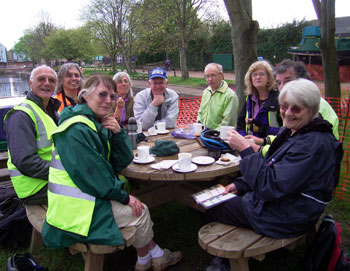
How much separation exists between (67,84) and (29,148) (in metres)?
1.46

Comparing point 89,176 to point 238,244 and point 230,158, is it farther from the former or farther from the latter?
point 230,158

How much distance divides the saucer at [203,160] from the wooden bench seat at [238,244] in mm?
551

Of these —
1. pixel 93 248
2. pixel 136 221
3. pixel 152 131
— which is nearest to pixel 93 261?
pixel 93 248

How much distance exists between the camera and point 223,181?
313 cm

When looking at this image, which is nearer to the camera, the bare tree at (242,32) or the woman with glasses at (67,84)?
the woman with glasses at (67,84)

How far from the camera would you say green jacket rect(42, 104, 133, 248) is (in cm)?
191

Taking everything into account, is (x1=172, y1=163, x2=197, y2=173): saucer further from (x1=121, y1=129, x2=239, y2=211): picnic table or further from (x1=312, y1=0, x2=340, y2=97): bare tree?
(x1=312, y1=0, x2=340, y2=97): bare tree

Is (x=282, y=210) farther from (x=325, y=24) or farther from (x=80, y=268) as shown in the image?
(x=325, y=24)

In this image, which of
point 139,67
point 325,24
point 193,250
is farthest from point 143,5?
point 193,250

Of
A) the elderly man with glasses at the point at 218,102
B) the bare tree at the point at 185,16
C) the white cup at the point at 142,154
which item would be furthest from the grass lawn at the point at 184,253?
the bare tree at the point at 185,16

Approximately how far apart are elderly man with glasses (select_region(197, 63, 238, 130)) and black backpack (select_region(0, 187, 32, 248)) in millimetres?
2572

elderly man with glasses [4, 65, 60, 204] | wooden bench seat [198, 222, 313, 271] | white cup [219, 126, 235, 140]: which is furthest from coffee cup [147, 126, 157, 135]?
wooden bench seat [198, 222, 313, 271]

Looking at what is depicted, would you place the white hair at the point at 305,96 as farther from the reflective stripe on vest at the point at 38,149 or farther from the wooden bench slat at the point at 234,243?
the reflective stripe on vest at the point at 38,149

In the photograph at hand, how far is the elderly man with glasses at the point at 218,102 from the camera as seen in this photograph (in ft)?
12.7
